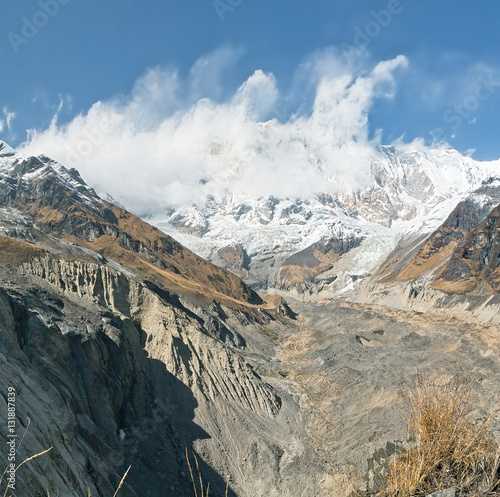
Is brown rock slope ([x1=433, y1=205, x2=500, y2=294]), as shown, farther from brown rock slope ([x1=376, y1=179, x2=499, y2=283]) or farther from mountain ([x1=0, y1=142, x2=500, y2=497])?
mountain ([x1=0, y1=142, x2=500, y2=497])

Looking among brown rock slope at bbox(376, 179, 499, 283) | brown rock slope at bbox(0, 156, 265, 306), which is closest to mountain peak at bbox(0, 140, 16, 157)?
brown rock slope at bbox(0, 156, 265, 306)

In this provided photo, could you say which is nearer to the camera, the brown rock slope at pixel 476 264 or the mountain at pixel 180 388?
the mountain at pixel 180 388

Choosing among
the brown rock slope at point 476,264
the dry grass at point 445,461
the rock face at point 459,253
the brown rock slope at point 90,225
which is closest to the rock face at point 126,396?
the dry grass at point 445,461

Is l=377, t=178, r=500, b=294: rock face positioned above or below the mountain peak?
below

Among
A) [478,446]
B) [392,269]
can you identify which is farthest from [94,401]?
[392,269]

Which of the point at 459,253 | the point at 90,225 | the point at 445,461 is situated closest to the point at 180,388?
the point at 445,461

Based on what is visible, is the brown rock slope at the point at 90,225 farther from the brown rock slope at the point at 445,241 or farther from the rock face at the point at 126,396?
the brown rock slope at the point at 445,241

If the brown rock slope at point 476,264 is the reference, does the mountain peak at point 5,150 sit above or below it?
above

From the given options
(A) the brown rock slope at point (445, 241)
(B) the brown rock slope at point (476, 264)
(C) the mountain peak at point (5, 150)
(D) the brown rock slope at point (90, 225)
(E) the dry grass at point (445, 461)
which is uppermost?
(C) the mountain peak at point (5, 150)

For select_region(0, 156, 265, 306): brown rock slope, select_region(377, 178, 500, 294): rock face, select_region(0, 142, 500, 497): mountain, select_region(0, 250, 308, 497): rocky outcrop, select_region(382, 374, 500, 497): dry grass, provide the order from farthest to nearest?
select_region(377, 178, 500, 294): rock face < select_region(0, 156, 265, 306): brown rock slope < select_region(0, 142, 500, 497): mountain < select_region(0, 250, 308, 497): rocky outcrop < select_region(382, 374, 500, 497): dry grass

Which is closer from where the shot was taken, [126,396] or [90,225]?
[126,396]

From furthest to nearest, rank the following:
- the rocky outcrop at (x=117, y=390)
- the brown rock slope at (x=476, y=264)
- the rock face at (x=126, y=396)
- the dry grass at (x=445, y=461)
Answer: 1. the brown rock slope at (x=476, y=264)
2. the rock face at (x=126, y=396)
3. the rocky outcrop at (x=117, y=390)
4. the dry grass at (x=445, y=461)

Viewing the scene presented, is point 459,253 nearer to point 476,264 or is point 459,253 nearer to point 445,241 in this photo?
point 476,264

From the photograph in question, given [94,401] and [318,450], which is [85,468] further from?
[318,450]
